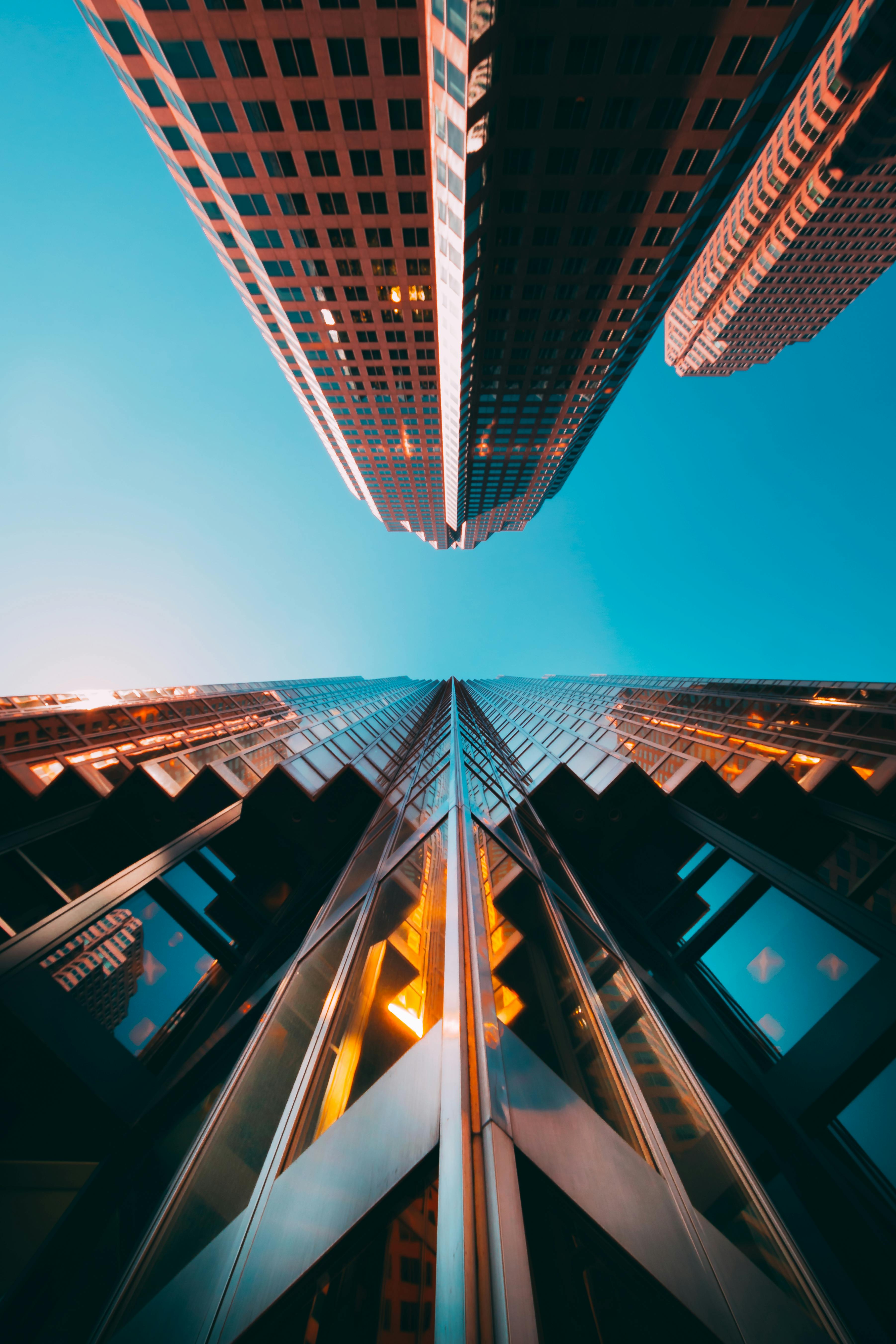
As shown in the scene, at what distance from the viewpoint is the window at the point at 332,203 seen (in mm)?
29391

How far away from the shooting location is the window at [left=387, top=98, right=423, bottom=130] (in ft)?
82.1

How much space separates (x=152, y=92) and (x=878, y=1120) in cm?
5201

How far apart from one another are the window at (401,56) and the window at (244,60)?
619 centimetres

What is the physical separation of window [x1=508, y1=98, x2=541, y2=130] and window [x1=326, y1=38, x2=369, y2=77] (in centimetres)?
799

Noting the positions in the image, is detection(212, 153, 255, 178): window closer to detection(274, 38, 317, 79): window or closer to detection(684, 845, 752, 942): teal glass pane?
detection(274, 38, 317, 79): window

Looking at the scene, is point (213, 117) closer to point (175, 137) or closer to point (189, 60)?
point (189, 60)

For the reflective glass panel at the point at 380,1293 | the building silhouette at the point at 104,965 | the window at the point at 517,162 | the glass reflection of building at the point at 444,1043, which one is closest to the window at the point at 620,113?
the window at the point at 517,162

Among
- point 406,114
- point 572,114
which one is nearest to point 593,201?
point 572,114

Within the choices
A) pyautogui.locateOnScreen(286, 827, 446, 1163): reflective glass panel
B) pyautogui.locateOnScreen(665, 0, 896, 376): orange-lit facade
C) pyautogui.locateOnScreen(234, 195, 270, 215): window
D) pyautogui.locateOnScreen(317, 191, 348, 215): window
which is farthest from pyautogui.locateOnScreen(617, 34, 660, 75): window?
pyautogui.locateOnScreen(665, 0, 896, 376): orange-lit facade

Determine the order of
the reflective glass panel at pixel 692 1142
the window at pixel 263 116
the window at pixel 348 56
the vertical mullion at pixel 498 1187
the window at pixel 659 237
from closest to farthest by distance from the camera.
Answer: the vertical mullion at pixel 498 1187 < the reflective glass panel at pixel 692 1142 < the window at pixel 348 56 < the window at pixel 263 116 < the window at pixel 659 237

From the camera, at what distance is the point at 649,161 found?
2819 cm

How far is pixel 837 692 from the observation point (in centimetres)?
2152

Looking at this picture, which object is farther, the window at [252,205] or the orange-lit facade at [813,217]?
the orange-lit facade at [813,217]

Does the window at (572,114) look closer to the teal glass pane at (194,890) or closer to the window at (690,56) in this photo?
the window at (690,56)
